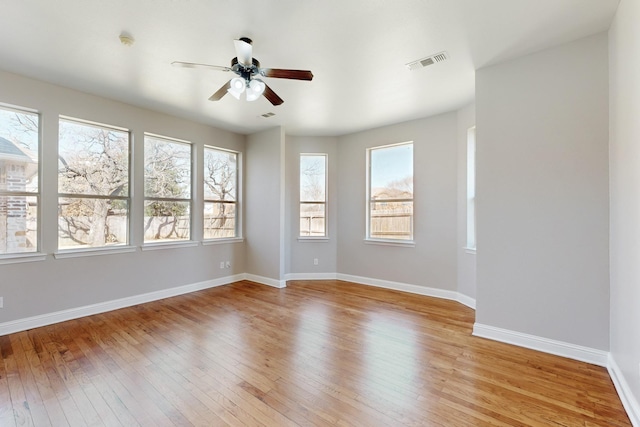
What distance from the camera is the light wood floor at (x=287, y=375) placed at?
182 centimetres

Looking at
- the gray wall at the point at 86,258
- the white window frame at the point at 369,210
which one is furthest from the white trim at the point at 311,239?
the gray wall at the point at 86,258

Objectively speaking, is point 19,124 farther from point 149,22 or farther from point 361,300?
point 361,300

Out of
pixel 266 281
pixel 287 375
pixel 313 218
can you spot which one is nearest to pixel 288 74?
pixel 287 375

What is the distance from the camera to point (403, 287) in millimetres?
4824

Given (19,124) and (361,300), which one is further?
(361,300)

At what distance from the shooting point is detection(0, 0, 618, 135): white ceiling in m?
2.11

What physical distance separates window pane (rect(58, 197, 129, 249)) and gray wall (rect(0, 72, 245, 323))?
113 millimetres

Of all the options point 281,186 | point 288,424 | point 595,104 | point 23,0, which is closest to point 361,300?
point 281,186

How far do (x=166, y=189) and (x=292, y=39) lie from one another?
126 inches

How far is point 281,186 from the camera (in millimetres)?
5020

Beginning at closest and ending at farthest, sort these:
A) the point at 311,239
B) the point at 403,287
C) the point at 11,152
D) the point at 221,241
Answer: the point at 11,152
the point at 403,287
the point at 221,241
the point at 311,239

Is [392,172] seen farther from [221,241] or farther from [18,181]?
[18,181]

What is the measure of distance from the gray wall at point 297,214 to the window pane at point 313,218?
0.11 m

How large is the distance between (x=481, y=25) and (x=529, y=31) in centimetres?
45
